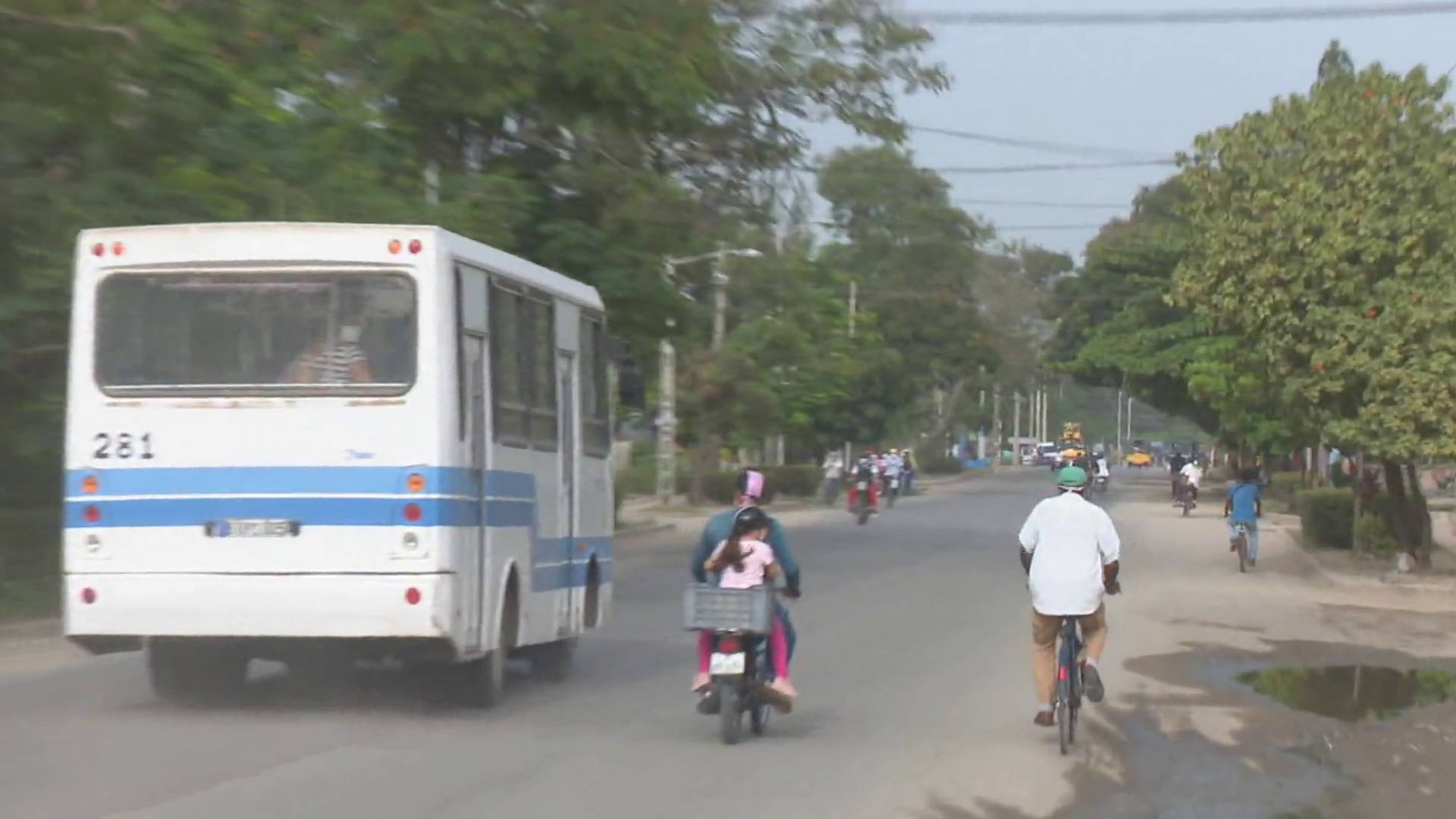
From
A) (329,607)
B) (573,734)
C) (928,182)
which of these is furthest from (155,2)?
(928,182)

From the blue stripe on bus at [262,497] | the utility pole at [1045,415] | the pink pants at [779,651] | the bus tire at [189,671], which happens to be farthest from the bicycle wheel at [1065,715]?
the utility pole at [1045,415]

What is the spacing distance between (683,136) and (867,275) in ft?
218

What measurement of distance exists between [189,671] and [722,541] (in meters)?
3.93

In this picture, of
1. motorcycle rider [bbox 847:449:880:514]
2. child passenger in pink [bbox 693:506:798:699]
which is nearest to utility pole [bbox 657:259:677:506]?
motorcycle rider [bbox 847:449:880:514]

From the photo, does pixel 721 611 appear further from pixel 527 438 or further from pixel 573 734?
pixel 527 438

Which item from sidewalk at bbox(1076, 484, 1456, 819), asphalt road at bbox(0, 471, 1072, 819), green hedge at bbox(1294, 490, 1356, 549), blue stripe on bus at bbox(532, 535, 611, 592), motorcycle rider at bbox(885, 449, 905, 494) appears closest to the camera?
asphalt road at bbox(0, 471, 1072, 819)

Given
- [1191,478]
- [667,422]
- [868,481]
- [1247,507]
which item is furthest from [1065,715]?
[1191,478]

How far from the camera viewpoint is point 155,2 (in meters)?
16.5

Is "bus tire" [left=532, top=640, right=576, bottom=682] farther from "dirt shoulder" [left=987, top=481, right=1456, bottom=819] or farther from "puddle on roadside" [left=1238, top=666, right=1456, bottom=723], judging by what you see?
"puddle on roadside" [left=1238, top=666, right=1456, bottom=723]

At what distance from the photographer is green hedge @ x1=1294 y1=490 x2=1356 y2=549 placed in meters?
35.3

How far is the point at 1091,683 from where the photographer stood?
40.0 feet

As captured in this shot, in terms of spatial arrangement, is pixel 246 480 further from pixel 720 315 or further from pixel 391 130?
pixel 720 315

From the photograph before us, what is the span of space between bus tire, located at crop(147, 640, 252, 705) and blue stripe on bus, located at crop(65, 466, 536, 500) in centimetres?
135

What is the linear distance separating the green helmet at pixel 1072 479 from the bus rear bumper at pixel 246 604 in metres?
3.65
